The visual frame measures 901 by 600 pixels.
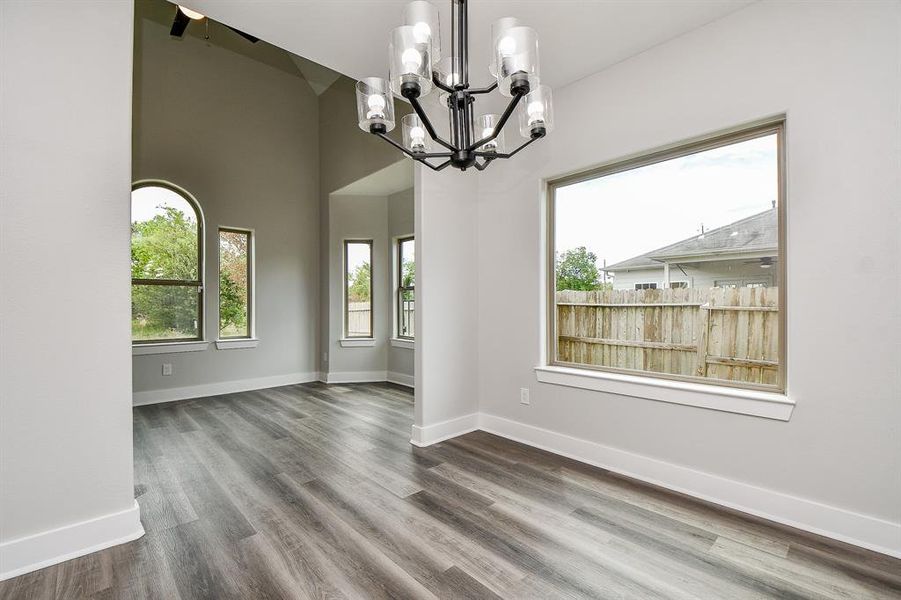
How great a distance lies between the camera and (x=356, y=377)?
595cm

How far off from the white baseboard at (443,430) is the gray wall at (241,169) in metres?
3.16

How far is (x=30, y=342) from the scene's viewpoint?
1803 millimetres

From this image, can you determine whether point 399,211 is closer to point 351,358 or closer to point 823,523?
point 351,358

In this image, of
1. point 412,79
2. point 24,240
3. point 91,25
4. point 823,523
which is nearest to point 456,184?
point 412,79

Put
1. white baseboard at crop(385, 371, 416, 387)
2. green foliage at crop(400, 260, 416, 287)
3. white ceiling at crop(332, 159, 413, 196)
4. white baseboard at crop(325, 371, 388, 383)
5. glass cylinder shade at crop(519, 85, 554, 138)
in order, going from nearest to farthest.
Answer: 1. glass cylinder shade at crop(519, 85, 554, 138)
2. white ceiling at crop(332, 159, 413, 196)
3. white baseboard at crop(385, 371, 416, 387)
4. white baseboard at crop(325, 371, 388, 383)
5. green foliage at crop(400, 260, 416, 287)

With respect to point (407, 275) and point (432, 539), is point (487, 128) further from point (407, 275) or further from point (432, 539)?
point (407, 275)

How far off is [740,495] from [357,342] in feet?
15.5

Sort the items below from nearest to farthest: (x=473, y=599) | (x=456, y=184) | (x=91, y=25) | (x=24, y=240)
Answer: (x=473, y=599) → (x=24, y=240) → (x=91, y=25) → (x=456, y=184)

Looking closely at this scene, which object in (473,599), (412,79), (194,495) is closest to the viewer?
(412,79)

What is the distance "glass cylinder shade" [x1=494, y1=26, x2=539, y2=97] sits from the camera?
4.94 feet

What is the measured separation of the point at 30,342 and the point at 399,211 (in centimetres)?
451

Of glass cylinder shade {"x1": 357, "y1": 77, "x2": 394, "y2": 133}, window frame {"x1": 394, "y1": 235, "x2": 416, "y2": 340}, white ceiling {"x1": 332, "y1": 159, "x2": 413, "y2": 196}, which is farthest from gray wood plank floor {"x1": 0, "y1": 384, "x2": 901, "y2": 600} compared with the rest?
white ceiling {"x1": 332, "y1": 159, "x2": 413, "y2": 196}

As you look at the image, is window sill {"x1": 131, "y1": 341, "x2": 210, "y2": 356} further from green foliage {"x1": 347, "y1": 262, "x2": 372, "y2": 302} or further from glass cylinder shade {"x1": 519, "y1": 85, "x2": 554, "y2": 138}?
glass cylinder shade {"x1": 519, "y1": 85, "x2": 554, "y2": 138}

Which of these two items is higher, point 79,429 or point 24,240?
point 24,240
